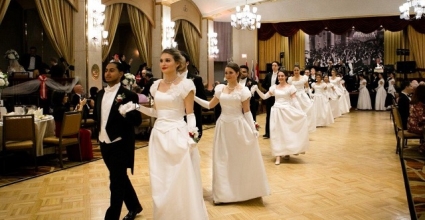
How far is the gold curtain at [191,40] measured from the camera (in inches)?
612

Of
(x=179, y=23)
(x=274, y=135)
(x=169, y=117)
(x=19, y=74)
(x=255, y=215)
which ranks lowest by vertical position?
(x=255, y=215)

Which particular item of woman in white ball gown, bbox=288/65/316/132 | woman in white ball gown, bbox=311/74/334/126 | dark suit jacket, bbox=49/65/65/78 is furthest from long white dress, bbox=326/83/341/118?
dark suit jacket, bbox=49/65/65/78

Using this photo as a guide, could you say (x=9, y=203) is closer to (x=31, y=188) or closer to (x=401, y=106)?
(x=31, y=188)

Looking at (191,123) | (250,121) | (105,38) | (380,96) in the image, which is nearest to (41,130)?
(250,121)

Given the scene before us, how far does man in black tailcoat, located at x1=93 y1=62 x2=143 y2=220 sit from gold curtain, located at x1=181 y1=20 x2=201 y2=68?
12040 mm

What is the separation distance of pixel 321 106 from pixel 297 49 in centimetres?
851

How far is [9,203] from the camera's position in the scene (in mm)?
4609

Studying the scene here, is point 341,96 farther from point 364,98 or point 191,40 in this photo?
point 191,40

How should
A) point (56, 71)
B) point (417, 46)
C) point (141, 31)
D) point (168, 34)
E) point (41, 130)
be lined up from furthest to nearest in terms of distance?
point (417, 46) → point (168, 34) → point (141, 31) → point (56, 71) → point (41, 130)

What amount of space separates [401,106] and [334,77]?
7.22 metres

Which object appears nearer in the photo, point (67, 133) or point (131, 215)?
point (131, 215)

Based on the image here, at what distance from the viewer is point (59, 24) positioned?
9.91 meters

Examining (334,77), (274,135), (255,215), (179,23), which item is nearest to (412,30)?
(334,77)

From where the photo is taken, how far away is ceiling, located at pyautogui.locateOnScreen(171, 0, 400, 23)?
16.1 meters
